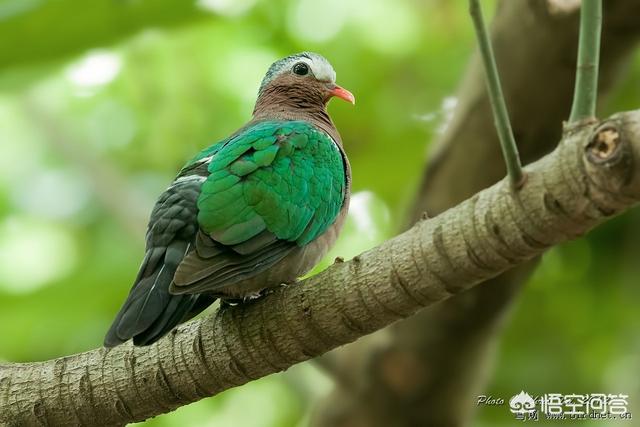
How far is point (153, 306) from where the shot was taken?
10.8 ft

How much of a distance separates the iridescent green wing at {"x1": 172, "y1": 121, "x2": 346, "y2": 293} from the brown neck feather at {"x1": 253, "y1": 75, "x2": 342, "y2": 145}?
51cm

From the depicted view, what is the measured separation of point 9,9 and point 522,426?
3.85 m

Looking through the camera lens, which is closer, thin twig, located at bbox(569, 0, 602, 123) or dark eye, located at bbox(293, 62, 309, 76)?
thin twig, located at bbox(569, 0, 602, 123)

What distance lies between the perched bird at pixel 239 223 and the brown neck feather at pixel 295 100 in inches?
15.1

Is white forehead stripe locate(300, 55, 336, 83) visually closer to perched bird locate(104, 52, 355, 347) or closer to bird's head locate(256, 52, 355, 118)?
bird's head locate(256, 52, 355, 118)

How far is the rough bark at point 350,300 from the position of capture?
2518 mm

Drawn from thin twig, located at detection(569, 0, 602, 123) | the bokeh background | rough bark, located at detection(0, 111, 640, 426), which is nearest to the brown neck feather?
the bokeh background

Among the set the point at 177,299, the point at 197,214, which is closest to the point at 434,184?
the point at 197,214

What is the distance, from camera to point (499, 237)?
8.91 ft

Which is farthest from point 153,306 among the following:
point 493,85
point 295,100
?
point 295,100


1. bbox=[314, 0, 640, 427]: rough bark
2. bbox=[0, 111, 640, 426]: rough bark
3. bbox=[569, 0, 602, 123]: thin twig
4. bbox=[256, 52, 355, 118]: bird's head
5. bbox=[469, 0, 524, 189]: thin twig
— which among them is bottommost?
bbox=[0, 111, 640, 426]: rough bark

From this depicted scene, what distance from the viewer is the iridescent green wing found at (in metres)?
3.48

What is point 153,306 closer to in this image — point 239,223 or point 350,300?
point 239,223

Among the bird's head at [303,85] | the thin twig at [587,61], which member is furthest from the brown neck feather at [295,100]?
the thin twig at [587,61]
